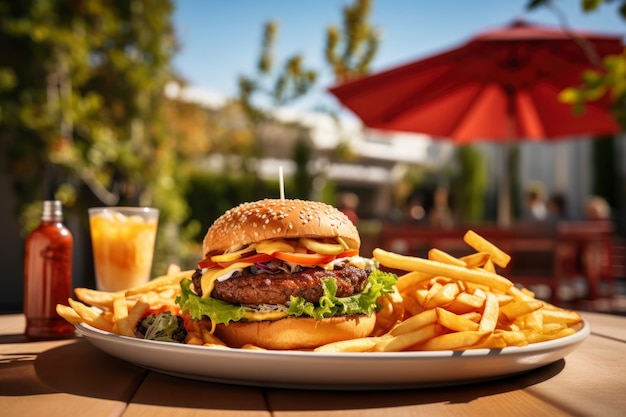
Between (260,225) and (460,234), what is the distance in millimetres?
5641

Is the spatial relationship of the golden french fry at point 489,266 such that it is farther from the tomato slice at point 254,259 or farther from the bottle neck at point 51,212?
the bottle neck at point 51,212

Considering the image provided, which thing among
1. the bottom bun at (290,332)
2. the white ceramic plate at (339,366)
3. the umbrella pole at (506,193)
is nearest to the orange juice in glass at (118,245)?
the bottom bun at (290,332)

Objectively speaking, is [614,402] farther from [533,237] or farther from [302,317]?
[533,237]

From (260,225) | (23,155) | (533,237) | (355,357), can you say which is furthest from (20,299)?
(355,357)

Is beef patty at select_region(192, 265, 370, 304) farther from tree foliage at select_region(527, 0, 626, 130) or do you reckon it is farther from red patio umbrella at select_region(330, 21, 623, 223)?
red patio umbrella at select_region(330, 21, 623, 223)

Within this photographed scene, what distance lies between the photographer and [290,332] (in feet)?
6.35

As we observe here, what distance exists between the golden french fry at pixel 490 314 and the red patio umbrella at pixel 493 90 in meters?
4.15

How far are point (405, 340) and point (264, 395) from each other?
1.47ft

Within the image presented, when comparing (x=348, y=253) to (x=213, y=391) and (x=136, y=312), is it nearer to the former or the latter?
(x=136, y=312)

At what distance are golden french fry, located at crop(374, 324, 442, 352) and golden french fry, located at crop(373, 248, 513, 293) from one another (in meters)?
0.38

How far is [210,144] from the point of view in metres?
17.9

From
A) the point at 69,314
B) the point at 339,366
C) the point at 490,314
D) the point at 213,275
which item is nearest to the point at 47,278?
the point at 69,314

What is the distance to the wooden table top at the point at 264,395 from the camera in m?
1.25

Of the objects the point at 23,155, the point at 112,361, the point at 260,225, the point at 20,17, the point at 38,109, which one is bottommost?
the point at 112,361
